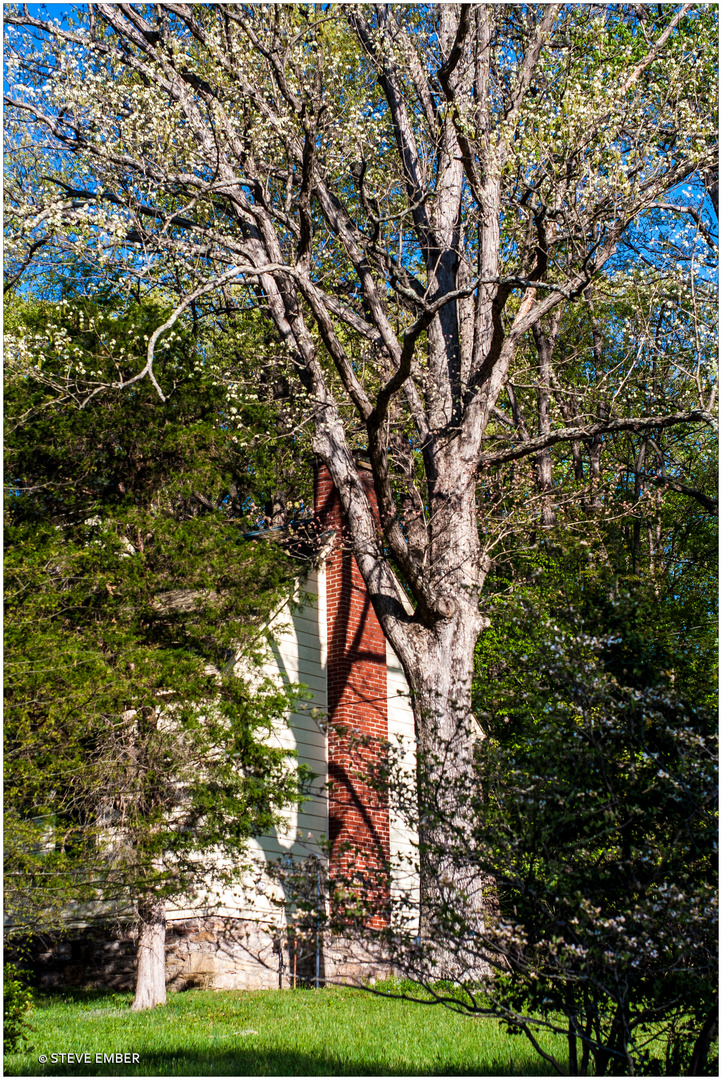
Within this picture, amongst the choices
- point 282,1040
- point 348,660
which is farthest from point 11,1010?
point 348,660

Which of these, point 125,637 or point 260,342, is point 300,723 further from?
point 260,342

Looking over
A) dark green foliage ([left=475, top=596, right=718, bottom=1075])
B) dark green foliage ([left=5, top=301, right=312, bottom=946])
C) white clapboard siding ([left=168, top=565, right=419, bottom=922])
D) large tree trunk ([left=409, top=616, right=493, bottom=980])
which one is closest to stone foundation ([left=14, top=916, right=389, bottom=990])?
white clapboard siding ([left=168, top=565, right=419, bottom=922])

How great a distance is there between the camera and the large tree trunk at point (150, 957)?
30.1 feet

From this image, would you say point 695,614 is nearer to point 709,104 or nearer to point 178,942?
point 709,104

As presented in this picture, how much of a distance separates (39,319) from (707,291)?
25.6 feet

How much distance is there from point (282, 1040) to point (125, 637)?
4184mm

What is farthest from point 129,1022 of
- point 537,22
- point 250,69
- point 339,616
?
point 537,22

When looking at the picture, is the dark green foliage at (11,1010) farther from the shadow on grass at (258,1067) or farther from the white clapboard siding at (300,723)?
the white clapboard siding at (300,723)

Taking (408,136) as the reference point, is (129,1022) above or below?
below

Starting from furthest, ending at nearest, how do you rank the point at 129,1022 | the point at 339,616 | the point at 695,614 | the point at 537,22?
the point at 695,614 → the point at 339,616 → the point at 537,22 → the point at 129,1022

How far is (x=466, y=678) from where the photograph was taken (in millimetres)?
9438

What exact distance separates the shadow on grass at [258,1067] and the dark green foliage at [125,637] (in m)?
1.52

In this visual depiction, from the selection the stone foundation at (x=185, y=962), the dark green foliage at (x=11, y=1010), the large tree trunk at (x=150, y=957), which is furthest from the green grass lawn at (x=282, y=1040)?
the stone foundation at (x=185, y=962)

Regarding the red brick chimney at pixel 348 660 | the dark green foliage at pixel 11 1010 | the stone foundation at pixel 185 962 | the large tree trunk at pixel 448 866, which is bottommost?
the stone foundation at pixel 185 962
